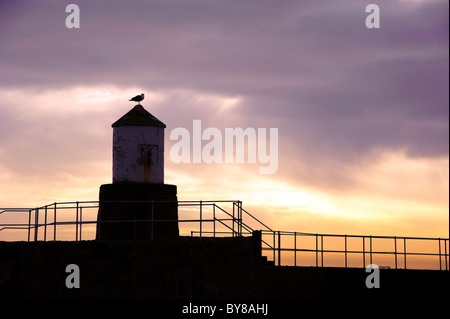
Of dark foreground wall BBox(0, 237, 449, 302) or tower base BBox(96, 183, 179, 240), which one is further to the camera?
tower base BBox(96, 183, 179, 240)

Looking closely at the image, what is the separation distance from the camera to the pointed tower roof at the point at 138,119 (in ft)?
90.1

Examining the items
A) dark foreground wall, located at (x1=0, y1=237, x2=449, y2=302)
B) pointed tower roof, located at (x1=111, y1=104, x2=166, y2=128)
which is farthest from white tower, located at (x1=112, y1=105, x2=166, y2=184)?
dark foreground wall, located at (x1=0, y1=237, x2=449, y2=302)

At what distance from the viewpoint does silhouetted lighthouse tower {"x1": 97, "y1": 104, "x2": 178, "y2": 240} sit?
88.0ft

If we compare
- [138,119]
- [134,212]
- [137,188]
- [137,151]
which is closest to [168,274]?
[134,212]

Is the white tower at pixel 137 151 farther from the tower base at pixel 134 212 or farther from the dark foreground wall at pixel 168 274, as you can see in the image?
the dark foreground wall at pixel 168 274

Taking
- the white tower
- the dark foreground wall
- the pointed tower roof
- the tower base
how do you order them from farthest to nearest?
1. the pointed tower roof
2. the white tower
3. the tower base
4. the dark foreground wall

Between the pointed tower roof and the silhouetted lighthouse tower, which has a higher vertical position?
the pointed tower roof

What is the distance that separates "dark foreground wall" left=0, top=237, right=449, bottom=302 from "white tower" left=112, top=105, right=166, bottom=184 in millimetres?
4454

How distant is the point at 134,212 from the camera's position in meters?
26.8

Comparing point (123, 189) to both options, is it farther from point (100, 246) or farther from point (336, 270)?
point (336, 270)

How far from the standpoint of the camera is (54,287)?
23.2 meters

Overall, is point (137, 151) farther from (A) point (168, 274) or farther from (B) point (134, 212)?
(A) point (168, 274)

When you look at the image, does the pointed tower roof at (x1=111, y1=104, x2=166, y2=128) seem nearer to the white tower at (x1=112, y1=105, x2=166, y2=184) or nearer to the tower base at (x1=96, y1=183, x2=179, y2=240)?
the white tower at (x1=112, y1=105, x2=166, y2=184)

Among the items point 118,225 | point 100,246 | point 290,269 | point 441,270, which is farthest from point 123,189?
point 441,270
